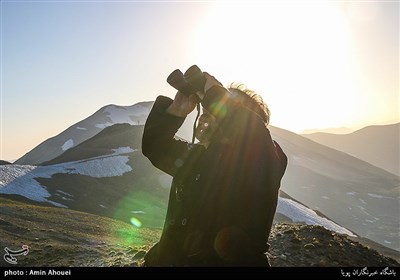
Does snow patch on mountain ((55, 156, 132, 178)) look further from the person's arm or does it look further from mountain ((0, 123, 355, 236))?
the person's arm

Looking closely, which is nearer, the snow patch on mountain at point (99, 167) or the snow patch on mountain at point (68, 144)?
the snow patch on mountain at point (99, 167)

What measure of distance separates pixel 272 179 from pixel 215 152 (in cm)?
57

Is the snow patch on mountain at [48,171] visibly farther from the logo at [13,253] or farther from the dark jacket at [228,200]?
the dark jacket at [228,200]

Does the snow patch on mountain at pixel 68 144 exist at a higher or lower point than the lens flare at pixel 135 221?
lower

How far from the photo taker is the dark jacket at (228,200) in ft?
9.91

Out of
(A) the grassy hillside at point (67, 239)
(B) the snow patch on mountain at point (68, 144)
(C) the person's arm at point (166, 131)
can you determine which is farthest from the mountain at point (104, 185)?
(B) the snow patch on mountain at point (68, 144)

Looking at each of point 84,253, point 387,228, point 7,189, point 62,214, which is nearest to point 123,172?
point 7,189

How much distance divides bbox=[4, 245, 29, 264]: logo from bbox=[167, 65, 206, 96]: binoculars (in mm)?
19188

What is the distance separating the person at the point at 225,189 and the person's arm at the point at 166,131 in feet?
0.54

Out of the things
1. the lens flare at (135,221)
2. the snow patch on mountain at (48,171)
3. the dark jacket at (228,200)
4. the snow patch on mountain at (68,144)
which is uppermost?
the dark jacket at (228,200)

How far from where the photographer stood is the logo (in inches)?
751

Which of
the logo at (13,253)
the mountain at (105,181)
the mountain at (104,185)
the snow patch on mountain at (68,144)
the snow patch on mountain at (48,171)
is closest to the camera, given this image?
the logo at (13,253)

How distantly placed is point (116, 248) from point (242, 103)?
20.8 metres

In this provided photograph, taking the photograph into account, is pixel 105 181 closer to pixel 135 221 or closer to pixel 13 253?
pixel 135 221
